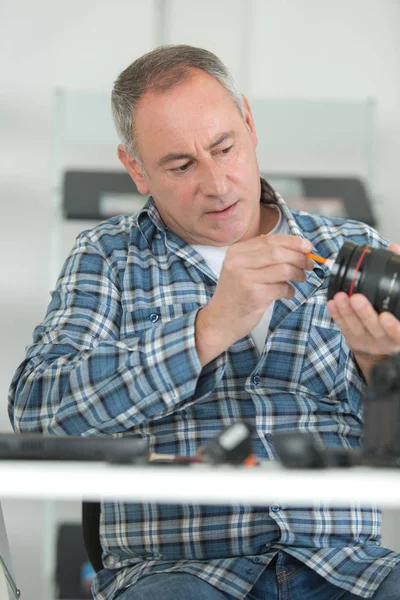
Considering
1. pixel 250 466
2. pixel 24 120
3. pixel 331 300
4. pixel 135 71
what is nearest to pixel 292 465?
pixel 250 466

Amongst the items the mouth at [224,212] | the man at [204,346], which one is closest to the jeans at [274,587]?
the man at [204,346]

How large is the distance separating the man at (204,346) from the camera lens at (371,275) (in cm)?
1

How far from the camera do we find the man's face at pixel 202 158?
1.57 m

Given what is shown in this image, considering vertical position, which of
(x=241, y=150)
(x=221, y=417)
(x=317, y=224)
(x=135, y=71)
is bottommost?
(x=221, y=417)

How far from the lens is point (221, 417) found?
1.49m

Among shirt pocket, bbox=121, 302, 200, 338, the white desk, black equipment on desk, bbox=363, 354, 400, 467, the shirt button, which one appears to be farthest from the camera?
shirt pocket, bbox=121, 302, 200, 338

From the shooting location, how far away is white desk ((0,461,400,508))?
818 mm

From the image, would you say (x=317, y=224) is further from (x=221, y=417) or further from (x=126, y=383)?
(x=126, y=383)

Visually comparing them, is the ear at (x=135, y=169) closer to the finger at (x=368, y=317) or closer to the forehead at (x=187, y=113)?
the forehead at (x=187, y=113)

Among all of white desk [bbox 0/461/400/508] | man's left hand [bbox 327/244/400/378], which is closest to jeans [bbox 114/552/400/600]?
man's left hand [bbox 327/244/400/378]

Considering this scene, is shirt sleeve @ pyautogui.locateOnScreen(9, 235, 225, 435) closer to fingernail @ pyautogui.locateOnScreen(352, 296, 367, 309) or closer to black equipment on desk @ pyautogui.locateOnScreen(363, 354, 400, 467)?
fingernail @ pyautogui.locateOnScreen(352, 296, 367, 309)

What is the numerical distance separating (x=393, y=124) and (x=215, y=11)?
0.75 m

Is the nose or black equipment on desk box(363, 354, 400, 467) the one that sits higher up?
the nose

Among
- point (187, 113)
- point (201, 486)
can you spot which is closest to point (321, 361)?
point (187, 113)
